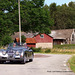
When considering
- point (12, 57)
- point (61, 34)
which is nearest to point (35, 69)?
point (12, 57)

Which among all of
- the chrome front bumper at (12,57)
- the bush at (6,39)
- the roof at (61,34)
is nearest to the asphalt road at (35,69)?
the chrome front bumper at (12,57)

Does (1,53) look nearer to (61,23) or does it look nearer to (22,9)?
(22,9)

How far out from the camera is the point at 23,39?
45.9 meters

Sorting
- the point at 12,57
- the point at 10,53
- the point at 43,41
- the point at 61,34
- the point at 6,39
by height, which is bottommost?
the point at 12,57

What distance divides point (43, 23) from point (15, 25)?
562 centimetres

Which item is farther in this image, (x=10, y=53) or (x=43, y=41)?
(x=43, y=41)

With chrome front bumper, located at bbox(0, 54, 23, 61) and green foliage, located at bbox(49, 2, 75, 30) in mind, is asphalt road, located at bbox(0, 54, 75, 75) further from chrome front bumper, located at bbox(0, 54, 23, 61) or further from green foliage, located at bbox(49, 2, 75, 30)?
green foliage, located at bbox(49, 2, 75, 30)

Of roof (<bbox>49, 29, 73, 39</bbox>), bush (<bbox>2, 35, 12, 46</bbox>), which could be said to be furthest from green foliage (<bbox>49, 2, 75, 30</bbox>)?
bush (<bbox>2, 35, 12, 46</bbox>)

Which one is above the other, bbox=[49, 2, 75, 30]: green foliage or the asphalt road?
bbox=[49, 2, 75, 30]: green foliage

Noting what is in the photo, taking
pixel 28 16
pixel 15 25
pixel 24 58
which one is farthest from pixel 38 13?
pixel 24 58

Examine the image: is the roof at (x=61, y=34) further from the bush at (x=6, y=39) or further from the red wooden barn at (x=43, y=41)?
the bush at (x=6, y=39)

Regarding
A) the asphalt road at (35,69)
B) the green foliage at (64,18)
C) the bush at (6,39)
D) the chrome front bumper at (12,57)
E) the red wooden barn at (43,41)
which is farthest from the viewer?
the green foliage at (64,18)

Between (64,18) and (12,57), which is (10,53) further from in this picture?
(64,18)

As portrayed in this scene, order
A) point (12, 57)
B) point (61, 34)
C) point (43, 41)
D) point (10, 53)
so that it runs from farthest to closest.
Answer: point (61, 34), point (43, 41), point (10, 53), point (12, 57)
